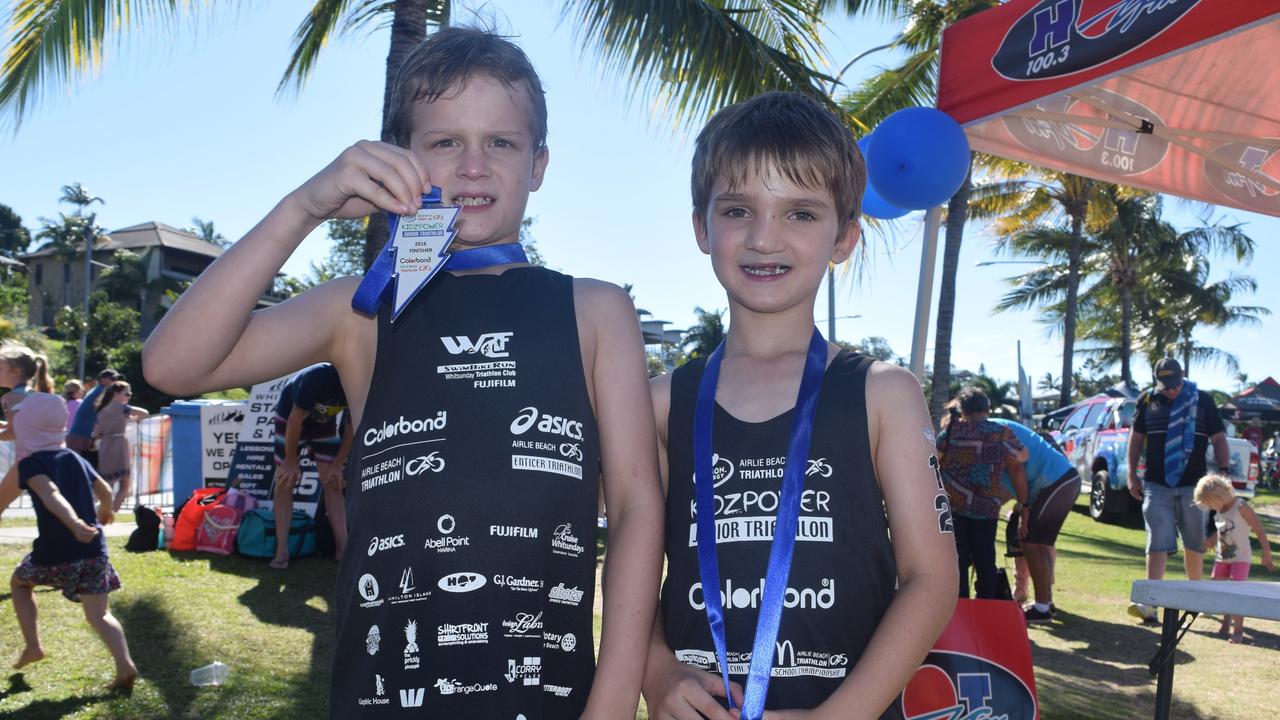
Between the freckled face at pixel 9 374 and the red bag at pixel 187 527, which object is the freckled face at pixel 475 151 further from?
the red bag at pixel 187 527

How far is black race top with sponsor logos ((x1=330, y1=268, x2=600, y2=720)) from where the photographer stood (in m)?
1.41

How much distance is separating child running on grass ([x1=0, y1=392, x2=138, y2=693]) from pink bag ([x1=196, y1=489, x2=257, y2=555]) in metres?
2.94

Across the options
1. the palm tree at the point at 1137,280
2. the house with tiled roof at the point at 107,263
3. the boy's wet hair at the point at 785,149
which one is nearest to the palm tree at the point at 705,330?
the palm tree at the point at 1137,280

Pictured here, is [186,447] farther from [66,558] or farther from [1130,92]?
[1130,92]

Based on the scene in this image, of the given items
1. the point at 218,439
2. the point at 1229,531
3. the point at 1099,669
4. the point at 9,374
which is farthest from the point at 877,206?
the point at 218,439

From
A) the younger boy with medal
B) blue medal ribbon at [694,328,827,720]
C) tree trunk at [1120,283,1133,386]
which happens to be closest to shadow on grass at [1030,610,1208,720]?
the younger boy with medal

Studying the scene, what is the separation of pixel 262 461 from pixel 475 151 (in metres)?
9.19

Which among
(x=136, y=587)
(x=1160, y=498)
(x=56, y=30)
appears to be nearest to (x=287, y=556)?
(x=136, y=587)

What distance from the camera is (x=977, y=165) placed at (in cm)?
1684

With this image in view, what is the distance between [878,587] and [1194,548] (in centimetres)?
752

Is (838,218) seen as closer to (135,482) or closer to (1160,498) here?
(1160,498)

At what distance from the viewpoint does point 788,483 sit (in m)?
1.65

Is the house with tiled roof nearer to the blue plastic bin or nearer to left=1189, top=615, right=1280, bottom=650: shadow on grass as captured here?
the blue plastic bin

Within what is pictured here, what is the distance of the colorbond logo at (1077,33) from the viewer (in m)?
4.21
